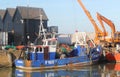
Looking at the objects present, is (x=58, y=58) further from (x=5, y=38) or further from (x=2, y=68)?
(x=5, y=38)

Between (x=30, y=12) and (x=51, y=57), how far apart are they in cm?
1909

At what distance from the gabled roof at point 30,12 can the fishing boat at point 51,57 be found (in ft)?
49.9

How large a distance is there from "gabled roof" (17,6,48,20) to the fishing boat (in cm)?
1522

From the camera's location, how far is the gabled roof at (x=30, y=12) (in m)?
57.2

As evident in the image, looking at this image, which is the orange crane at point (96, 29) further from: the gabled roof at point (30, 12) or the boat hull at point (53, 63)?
the boat hull at point (53, 63)

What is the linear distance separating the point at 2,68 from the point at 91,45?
11.7 metres

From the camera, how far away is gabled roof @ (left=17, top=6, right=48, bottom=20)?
57219mm

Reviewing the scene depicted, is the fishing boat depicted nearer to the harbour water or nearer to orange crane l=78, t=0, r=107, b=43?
the harbour water

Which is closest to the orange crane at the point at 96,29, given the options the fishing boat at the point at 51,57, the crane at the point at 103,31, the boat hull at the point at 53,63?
the crane at the point at 103,31

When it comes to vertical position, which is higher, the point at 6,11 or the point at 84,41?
the point at 6,11

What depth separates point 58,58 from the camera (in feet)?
136

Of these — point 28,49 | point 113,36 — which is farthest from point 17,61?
point 113,36

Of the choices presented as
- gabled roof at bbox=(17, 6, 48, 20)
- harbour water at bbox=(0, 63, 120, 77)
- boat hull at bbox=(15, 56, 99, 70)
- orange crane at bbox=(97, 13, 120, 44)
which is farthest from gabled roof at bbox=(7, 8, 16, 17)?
harbour water at bbox=(0, 63, 120, 77)

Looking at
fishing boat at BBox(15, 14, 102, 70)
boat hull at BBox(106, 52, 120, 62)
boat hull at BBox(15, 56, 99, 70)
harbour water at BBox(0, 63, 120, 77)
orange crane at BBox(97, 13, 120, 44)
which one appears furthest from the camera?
orange crane at BBox(97, 13, 120, 44)
